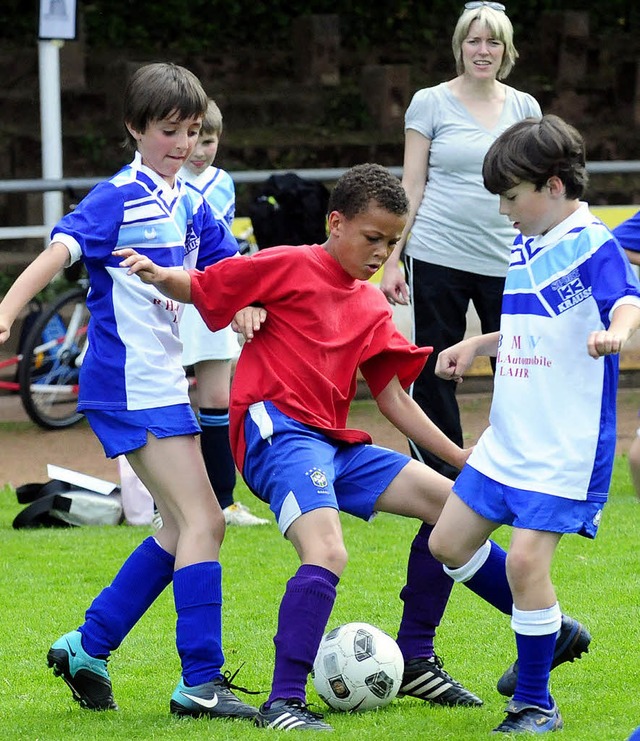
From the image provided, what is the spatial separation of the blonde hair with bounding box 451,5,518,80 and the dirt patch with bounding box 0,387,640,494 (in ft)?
8.65

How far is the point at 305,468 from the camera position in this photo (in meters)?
3.85

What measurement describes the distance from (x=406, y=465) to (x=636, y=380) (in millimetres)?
6526

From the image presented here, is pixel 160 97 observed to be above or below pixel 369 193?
above

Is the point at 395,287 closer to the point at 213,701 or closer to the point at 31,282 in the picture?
the point at 31,282

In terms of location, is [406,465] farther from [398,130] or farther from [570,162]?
[398,130]

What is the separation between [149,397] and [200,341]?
7.27 feet

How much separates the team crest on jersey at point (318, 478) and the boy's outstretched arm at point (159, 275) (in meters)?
0.60

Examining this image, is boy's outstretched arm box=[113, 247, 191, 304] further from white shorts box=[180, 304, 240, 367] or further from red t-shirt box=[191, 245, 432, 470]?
white shorts box=[180, 304, 240, 367]

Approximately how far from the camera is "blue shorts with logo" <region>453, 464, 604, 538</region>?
368cm

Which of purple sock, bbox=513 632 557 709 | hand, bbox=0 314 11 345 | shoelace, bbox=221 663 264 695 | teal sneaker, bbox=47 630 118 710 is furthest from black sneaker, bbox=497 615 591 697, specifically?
hand, bbox=0 314 11 345

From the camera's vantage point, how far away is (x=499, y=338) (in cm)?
401

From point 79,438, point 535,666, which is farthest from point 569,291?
point 79,438

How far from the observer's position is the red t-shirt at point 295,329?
4.02 m

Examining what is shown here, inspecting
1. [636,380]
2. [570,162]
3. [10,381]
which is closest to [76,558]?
[570,162]
